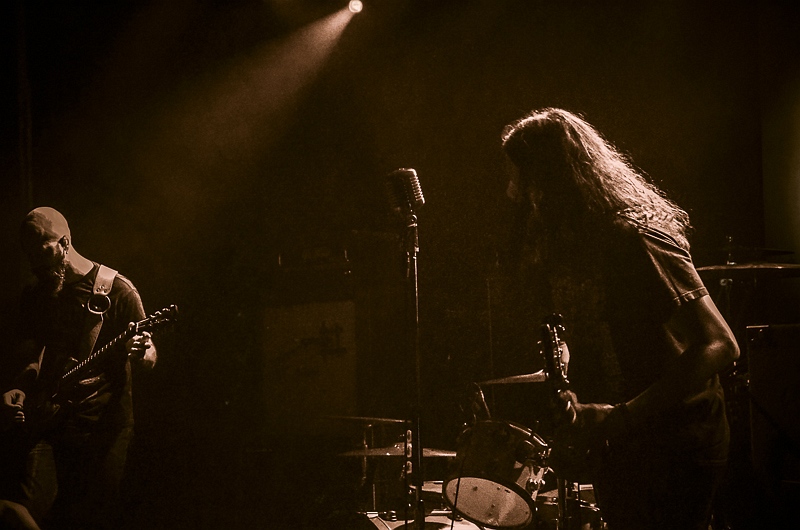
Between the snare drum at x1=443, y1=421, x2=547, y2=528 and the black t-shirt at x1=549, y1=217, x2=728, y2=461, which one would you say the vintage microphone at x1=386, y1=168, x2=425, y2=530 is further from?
the black t-shirt at x1=549, y1=217, x2=728, y2=461

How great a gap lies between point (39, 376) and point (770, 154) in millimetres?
5250

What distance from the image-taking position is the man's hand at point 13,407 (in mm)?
3496

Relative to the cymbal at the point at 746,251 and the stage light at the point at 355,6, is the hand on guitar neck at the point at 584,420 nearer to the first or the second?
the cymbal at the point at 746,251

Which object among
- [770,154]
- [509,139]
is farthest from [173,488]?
[770,154]

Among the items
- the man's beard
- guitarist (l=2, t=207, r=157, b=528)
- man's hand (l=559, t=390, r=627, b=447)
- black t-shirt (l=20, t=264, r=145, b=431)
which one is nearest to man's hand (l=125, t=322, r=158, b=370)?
guitarist (l=2, t=207, r=157, b=528)

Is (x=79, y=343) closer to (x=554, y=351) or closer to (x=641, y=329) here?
(x=554, y=351)

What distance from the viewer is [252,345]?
5664 millimetres

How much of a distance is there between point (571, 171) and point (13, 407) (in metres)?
3.01

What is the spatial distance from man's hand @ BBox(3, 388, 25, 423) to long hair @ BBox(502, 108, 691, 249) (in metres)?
2.83

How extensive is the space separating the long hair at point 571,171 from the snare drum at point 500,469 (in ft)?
6.61

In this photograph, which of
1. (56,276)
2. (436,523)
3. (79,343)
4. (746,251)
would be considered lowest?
(436,523)

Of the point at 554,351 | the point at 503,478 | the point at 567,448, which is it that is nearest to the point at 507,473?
the point at 503,478

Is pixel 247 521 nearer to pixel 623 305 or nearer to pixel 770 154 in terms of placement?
pixel 623 305

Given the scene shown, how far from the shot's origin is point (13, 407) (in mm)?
3498
